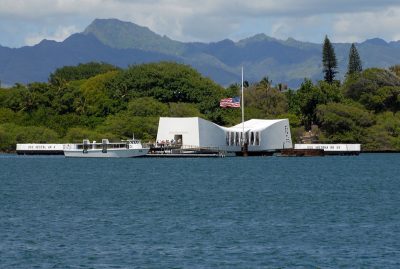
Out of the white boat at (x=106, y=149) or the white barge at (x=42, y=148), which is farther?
the white barge at (x=42, y=148)

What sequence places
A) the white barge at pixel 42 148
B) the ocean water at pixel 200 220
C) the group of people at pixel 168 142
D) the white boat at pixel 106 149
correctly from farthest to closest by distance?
1. the white barge at pixel 42 148
2. the white boat at pixel 106 149
3. the group of people at pixel 168 142
4. the ocean water at pixel 200 220

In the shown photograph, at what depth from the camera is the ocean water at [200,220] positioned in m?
45.8

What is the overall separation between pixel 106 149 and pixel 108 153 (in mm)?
646

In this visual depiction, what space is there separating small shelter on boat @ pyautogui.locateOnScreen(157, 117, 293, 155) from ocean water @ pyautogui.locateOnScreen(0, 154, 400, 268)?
147ft

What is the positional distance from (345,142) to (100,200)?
10127cm

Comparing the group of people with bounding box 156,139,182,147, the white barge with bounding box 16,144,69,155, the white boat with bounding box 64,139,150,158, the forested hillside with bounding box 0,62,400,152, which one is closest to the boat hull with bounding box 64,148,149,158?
the white boat with bounding box 64,139,150,158

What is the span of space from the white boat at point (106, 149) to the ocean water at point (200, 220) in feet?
147

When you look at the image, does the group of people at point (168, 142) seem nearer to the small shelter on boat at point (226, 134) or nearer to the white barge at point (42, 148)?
the small shelter on boat at point (226, 134)

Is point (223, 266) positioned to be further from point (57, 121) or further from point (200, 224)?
point (57, 121)

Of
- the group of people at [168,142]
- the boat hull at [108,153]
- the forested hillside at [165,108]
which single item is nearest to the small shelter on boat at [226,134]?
the group of people at [168,142]

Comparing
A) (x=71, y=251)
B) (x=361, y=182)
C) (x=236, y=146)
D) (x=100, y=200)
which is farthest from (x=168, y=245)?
(x=236, y=146)

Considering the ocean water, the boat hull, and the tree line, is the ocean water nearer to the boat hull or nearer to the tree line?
the boat hull

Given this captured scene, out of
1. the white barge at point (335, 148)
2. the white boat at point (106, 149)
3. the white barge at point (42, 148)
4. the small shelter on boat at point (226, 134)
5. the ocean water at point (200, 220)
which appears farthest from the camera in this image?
the white barge at point (42, 148)

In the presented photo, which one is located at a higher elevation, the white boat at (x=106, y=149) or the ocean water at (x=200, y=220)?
the white boat at (x=106, y=149)
